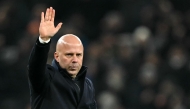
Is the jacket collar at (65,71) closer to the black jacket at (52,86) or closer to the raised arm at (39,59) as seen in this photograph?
the black jacket at (52,86)

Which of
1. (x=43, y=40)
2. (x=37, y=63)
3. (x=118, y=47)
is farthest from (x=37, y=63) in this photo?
(x=118, y=47)

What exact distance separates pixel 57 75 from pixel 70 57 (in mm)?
191

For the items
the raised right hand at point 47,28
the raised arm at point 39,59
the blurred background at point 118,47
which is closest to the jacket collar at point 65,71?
the raised arm at point 39,59

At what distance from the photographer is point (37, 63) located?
152 inches

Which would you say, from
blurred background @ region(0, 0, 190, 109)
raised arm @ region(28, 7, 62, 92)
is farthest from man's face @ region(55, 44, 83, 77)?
blurred background @ region(0, 0, 190, 109)

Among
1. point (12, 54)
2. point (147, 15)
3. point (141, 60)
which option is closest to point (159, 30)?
point (147, 15)

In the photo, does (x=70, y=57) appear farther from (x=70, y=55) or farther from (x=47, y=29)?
(x=47, y=29)

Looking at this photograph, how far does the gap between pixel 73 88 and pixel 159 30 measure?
5034mm

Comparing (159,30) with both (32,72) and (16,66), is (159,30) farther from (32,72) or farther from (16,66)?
(32,72)

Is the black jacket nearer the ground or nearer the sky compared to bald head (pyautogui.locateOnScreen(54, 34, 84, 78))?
nearer the ground

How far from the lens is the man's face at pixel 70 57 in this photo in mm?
4191

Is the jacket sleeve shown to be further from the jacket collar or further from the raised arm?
the jacket collar

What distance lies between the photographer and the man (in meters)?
3.88

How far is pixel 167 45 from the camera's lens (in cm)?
883
